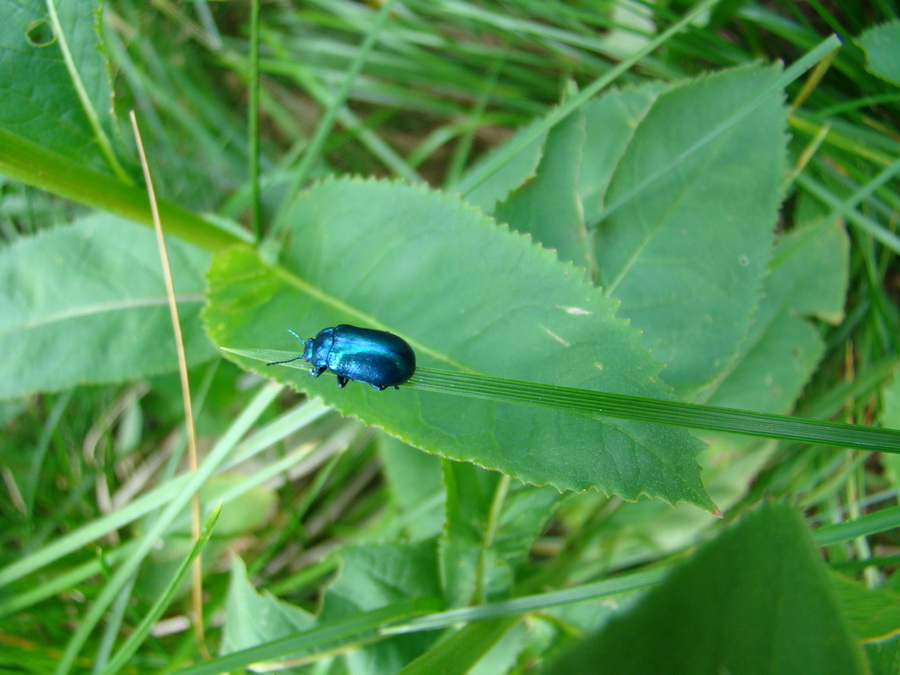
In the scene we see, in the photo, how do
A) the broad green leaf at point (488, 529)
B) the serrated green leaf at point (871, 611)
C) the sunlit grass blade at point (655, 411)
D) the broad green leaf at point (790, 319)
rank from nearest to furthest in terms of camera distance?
1. the sunlit grass blade at point (655, 411)
2. the serrated green leaf at point (871, 611)
3. the broad green leaf at point (488, 529)
4. the broad green leaf at point (790, 319)

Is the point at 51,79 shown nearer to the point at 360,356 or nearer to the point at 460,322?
the point at 360,356

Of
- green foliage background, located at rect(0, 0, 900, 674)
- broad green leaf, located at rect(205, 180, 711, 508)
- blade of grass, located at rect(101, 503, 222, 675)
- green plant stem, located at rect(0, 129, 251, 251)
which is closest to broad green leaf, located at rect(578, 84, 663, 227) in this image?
green foliage background, located at rect(0, 0, 900, 674)

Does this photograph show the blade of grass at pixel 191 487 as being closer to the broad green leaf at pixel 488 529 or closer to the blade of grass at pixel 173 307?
the blade of grass at pixel 173 307

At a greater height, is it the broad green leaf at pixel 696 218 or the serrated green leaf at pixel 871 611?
the broad green leaf at pixel 696 218

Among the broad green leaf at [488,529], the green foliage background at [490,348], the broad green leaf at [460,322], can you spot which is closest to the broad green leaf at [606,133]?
the green foliage background at [490,348]

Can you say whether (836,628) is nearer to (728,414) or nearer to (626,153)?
(728,414)

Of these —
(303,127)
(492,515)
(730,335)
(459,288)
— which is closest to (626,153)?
(730,335)

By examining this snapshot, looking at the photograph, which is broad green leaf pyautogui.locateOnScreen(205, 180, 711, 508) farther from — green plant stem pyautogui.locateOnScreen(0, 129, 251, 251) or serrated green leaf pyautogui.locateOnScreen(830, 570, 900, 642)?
serrated green leaf pyautogui.locateOnScreen(830, 570, 900, 642)

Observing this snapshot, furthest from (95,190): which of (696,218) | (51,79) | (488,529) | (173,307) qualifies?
(696,218)

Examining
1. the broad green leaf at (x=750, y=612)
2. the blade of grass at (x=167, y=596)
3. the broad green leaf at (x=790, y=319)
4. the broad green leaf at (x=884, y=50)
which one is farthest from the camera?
the broad green leaf at (x=790, y=319)
